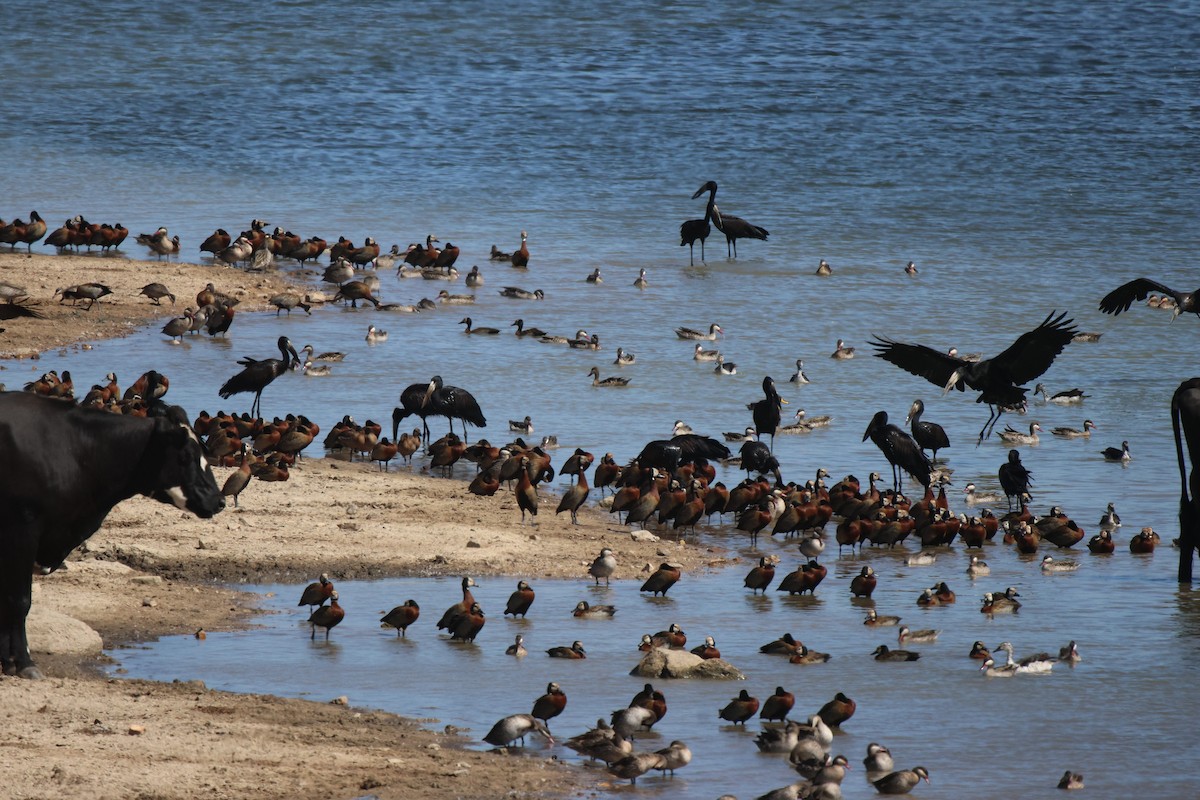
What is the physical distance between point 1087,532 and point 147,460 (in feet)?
37.8

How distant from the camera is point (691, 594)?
16.5 m

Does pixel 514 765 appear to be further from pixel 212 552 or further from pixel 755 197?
pixel 755 197

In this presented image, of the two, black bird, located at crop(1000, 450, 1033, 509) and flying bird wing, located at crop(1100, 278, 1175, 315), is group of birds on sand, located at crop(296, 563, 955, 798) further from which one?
flying bird wing, located at crop(1100, 278, 1175, 315)

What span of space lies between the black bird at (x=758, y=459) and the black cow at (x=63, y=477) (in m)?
10.6

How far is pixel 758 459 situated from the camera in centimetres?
2169

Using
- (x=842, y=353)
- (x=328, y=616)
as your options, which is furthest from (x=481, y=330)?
(x=328, y=616)

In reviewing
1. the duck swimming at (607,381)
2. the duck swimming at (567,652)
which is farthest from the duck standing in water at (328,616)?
the duck swimming at (607,381)

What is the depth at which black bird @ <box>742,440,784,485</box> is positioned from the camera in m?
21.6

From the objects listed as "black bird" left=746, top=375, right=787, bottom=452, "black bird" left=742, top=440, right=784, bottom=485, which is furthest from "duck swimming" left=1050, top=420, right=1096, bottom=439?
"black bird" left=742, top=440, right=784, bottom=485

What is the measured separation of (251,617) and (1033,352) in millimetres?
10284

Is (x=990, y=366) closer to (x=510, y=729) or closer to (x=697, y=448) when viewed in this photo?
(x=697, y=448)

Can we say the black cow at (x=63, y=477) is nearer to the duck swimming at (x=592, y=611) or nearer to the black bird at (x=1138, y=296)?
the duck swimming at (x=592, y=611)

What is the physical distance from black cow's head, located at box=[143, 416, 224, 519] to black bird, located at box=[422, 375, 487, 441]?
11.1 metres

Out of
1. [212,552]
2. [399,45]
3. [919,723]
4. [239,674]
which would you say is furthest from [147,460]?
[399,45]
